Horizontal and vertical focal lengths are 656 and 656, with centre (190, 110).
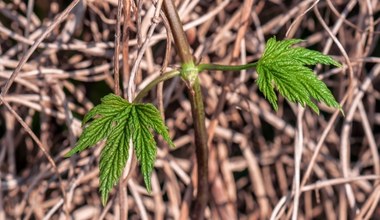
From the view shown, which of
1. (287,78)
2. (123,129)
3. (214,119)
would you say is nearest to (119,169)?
(123,129)

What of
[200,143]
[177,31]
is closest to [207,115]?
[200,143]

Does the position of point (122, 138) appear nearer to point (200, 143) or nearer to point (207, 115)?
point (200, 143)

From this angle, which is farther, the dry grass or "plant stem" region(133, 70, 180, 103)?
the dry grass

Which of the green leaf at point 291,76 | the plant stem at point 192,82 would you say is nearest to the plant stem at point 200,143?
the plant stem at point 192,82

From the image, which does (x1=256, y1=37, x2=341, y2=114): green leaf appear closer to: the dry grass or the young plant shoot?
the young plant shoot

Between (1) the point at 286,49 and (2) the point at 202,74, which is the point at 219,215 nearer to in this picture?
(2) the point at 202,74

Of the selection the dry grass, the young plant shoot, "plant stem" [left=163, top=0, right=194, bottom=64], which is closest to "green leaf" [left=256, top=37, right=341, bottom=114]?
the young plant shoot

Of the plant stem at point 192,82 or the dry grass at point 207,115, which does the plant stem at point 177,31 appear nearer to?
the plant stem at point 192,82
